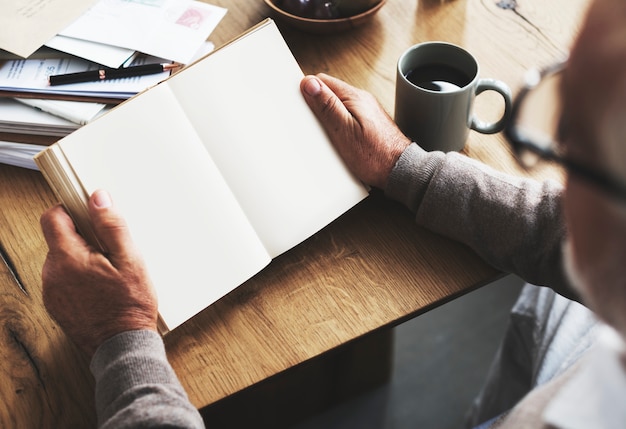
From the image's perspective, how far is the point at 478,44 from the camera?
1.00 m

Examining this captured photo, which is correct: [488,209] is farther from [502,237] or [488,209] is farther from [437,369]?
[437,369]

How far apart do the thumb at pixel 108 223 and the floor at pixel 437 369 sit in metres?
0.89

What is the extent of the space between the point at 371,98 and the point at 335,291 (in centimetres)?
27

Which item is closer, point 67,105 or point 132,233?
point 132,233

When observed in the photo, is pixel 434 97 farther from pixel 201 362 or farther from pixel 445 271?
pixel 201 362

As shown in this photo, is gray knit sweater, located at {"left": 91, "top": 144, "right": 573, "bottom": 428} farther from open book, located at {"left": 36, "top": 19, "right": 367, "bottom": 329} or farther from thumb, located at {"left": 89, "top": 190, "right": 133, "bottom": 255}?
thumb, located at {"left": 89, "top": 190, "right": 133, "bottom": 255}

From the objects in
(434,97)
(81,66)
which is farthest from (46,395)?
(434,97)

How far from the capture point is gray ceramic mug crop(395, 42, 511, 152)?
31.4 inches

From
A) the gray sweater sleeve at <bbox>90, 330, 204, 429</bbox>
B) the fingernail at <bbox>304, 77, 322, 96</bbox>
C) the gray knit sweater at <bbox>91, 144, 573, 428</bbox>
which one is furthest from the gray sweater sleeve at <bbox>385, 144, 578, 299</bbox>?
the gray sweater sleeve at <bbox>90, 330, 204, 429</bbox>

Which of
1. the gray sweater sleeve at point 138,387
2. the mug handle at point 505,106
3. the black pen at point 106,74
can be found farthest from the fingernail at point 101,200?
the mug handle at point 505,106

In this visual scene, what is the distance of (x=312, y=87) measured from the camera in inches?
31.5

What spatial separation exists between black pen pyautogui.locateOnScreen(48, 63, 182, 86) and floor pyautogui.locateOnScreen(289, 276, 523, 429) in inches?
35.4

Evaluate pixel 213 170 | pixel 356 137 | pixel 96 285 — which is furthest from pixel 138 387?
pixel 356 137

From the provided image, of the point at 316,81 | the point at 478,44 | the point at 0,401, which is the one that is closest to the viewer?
the point at 0,401
